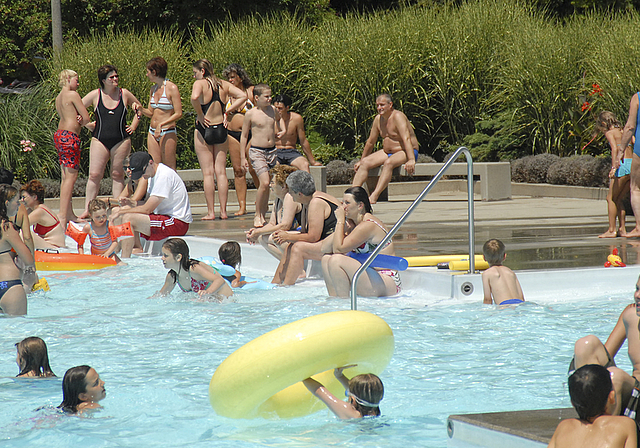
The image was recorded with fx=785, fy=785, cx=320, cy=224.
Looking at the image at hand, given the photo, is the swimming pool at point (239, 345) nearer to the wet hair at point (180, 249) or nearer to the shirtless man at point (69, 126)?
the wet hair at point (180, 249)

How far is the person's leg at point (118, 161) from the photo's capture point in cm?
1154

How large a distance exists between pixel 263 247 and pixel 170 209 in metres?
1.69

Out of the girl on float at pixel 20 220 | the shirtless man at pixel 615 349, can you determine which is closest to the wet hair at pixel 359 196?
the girl on float at pixel 20 220

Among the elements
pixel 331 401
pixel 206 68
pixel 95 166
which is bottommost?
pixel 331 401

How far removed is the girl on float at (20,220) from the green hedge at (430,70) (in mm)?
10090

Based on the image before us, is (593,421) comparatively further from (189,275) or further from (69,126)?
(69,126)

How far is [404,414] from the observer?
480cm

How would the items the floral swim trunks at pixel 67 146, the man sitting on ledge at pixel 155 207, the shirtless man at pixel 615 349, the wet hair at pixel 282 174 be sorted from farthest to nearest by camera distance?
1. the floral swim trunks at pixel 67 146
2. the man sitting on ledge at pixel 155 207
3. the wet hair at pixel 282 174
4. the shirtless man at pixel 615 349

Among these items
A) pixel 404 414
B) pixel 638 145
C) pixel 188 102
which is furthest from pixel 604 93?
pixel 404 414

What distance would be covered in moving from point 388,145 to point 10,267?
776cm

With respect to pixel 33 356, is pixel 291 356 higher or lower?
higher

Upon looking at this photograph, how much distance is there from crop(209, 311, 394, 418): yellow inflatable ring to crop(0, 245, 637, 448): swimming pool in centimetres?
38

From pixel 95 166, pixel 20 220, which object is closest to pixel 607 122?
pixel 95 166

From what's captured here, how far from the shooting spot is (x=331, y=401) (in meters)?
4.27
